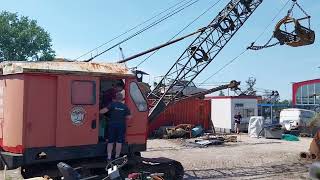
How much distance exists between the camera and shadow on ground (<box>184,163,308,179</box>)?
1391cm

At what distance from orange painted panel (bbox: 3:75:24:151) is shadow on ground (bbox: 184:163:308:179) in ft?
18.9

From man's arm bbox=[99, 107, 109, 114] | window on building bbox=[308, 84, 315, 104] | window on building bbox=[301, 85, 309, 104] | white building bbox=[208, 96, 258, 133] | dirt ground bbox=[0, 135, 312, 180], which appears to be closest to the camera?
man's arm bbox=[99, 107, 109, 114]

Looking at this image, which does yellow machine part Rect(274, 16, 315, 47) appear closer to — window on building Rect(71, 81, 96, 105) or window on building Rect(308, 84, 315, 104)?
window on building Rect(71, 81, 96, 105)

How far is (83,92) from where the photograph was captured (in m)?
9.80

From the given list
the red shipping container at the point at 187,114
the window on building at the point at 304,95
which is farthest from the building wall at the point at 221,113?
the window on building at the point at 304,95

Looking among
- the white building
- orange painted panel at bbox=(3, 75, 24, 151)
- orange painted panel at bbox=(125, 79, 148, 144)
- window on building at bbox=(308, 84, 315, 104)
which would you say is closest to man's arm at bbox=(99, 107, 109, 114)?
orange painted panel at bbox=(125, 79, 148, 144)

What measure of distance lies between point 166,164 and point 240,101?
85.3 ft

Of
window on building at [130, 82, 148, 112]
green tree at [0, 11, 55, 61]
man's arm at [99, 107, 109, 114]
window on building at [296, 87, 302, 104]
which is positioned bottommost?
man's arm at [99, 107, 109, 114]

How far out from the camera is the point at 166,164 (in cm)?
1155

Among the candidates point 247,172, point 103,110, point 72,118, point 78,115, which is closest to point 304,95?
point 247,172

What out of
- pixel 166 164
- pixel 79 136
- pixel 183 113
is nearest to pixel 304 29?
pixel 166 164

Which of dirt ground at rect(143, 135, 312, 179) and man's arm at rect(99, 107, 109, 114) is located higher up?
man's arm at rect(99, 107, 109, 114)

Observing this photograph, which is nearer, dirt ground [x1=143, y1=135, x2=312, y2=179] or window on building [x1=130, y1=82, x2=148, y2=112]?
window on building [x1=130, y1=82, x2=148, y2=112]

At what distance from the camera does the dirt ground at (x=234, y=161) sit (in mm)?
14211
